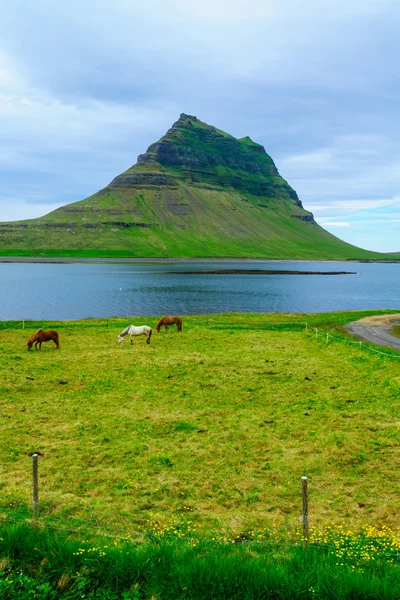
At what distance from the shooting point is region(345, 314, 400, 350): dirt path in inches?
1679

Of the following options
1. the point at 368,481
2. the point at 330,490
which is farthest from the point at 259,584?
the point at 368,481

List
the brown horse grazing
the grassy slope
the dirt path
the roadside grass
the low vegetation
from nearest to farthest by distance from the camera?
the roadside grass < the low vegetation < the grassy slope < the brown horse grazing < the dirt path

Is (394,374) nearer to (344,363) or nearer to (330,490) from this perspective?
(344,363)

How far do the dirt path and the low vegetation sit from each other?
47.8ft

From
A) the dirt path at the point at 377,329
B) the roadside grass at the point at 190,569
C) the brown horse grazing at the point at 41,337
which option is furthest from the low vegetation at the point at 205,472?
the dirt path at the point at 377,329

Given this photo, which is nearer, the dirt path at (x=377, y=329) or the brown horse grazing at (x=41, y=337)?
the brown horse grazing at (x=41, y=337)

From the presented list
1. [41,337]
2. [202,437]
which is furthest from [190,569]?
[41,337]

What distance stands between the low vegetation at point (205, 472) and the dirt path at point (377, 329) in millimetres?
14556

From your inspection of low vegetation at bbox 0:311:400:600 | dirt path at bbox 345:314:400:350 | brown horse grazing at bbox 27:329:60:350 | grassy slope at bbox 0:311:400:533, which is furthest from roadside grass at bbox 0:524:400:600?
dirt path at bbox 345:314:400:350

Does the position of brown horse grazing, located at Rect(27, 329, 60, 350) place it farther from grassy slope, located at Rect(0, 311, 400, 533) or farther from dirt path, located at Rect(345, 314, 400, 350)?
dirt path, located at Rect(345, 314, 400, 350)

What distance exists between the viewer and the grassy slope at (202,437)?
11.6 meters

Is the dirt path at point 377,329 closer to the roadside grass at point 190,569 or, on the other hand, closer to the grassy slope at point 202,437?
the grassy slope at point 202,437

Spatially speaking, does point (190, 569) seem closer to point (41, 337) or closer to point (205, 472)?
point (205, 472)

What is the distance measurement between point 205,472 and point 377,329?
43519 mm
